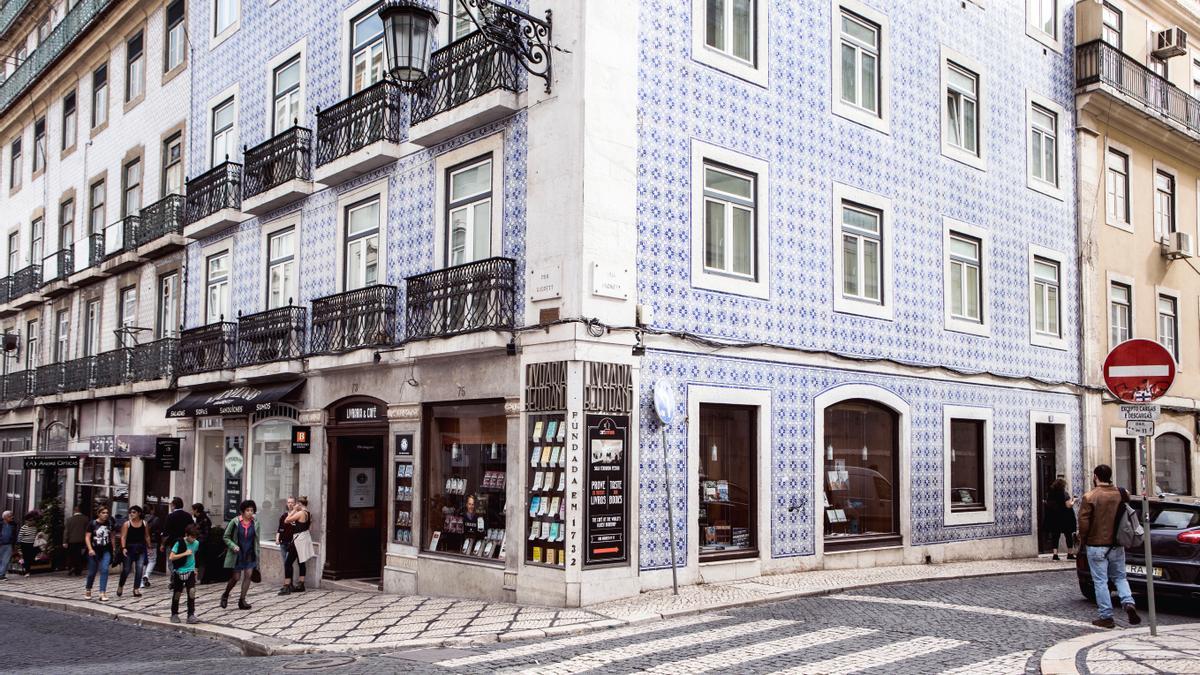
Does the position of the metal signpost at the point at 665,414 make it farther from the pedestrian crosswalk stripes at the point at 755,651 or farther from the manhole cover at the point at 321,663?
the manhole cover at the point at 321,663

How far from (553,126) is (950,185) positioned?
8.26 meters

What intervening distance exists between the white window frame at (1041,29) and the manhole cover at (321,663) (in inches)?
660

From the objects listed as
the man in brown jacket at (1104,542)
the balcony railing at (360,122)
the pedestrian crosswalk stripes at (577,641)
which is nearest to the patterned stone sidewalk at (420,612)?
the pedestrian crosswalk stripes at (577,641)

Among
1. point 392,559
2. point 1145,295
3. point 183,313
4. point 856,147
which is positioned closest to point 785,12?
point 856,147

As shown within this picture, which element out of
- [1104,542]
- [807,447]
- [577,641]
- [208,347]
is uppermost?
[208,347]

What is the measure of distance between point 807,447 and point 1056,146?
942 centimetres

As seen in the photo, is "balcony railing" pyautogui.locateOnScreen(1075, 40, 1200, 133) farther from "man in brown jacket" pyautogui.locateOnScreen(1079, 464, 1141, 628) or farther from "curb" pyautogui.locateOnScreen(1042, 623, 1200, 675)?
"curb" pyautogui.locateOnScreen(1042, 623, 1200, 675)

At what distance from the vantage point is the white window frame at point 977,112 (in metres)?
17.8

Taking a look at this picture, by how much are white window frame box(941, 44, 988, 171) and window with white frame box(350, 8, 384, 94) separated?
9218 millimetres

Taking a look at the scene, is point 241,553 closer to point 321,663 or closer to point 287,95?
point 321,663

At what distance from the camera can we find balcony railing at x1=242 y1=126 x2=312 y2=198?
56.5 feet

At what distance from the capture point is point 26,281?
1160 inches

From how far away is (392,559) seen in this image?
1498 centimetres

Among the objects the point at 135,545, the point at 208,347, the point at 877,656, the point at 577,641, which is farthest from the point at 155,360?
the point at 877,656
